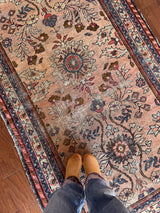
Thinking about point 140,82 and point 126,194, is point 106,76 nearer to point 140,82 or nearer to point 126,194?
point 140,82

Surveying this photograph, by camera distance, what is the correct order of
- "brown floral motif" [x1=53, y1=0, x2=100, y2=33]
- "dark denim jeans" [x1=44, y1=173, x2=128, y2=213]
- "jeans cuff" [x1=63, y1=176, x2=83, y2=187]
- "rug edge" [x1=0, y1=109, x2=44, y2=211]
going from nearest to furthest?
"dark denim jeans" [x1=44, y1=173, x2=128, y2=213] < "jeans cuff" [x1=63, y1=176, x2=83, y2=187] < "rug edge" [x1=0, y1=109, x2=44, y2=211] < "brown floral motif" [x1=53, y1=0, x2=100, y2=33]

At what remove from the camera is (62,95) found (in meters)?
0.95

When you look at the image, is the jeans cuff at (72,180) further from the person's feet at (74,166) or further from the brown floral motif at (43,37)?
the brown floral motif at (43,37)

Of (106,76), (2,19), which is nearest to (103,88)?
(106,76)

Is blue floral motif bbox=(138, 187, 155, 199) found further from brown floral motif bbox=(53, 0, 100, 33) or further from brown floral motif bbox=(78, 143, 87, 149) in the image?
brown floral motif bbox=(53, 0, 100, 33)

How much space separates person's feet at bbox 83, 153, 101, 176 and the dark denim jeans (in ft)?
0.27

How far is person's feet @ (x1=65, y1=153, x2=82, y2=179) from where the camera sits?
849 millimetres

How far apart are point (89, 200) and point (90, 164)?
191mm

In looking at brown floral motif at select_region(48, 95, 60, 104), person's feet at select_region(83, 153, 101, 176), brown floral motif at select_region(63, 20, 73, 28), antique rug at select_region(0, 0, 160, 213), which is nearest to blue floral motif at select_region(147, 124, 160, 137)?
antique rug at select_region(0, 0, 160, 213)

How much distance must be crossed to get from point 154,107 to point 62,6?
817mm

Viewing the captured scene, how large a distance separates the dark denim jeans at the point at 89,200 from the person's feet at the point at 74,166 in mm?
72

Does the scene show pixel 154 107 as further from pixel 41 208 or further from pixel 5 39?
pixel 5 39

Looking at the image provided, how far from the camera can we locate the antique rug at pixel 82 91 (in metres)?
0.92

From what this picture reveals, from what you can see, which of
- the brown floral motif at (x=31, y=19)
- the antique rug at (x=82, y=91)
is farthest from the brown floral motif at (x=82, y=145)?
the brown floral motif at (x=31, y=19)
